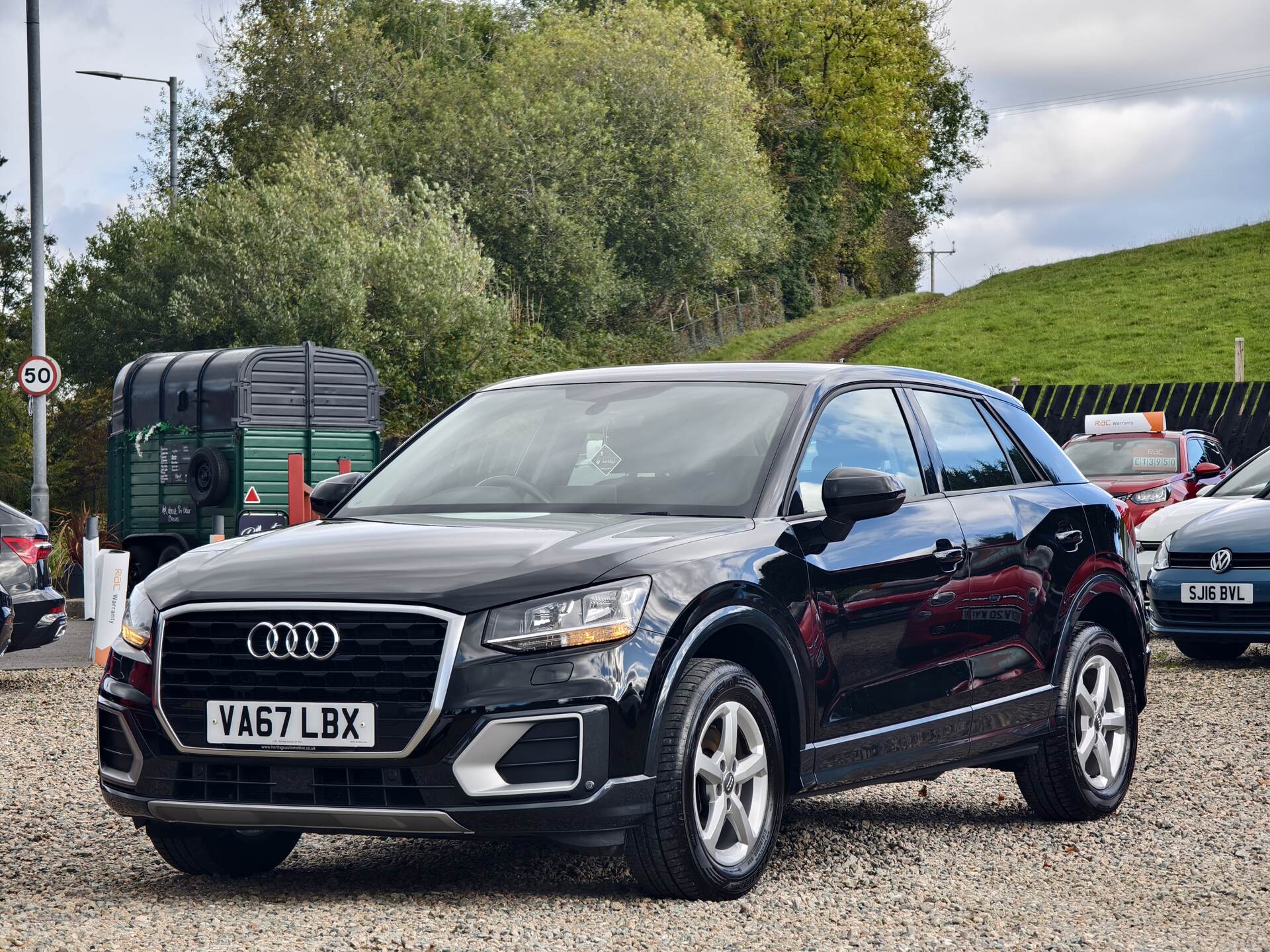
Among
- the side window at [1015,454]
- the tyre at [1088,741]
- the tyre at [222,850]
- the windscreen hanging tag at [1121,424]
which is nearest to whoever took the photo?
the tyre at [222,850]

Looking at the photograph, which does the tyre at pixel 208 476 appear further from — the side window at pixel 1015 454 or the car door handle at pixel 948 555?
the car door handle at pixel 948 555

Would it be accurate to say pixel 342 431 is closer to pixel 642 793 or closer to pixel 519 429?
pixel 519 429

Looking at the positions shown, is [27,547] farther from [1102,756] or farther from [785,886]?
[785,886]

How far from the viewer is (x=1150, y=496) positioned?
18328mm

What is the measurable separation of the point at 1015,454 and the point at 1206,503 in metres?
7.85

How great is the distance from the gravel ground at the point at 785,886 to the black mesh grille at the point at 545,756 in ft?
1.36

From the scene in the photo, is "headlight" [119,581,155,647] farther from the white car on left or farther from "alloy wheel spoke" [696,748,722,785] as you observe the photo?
the white car on left

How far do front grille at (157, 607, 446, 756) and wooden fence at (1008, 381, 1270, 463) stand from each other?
23218 millimetres

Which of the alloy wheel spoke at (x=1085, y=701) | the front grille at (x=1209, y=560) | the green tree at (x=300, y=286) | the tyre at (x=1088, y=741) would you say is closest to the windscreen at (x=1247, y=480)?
the front grille at (x=1209, y=560)

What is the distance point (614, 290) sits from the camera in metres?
47.4

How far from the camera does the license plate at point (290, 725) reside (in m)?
4.77

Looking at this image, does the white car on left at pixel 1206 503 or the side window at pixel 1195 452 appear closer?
the white car on left at pixel 1206 503

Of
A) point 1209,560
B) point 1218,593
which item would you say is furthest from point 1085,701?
point 1209,560

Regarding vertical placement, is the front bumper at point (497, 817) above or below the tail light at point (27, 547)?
above
